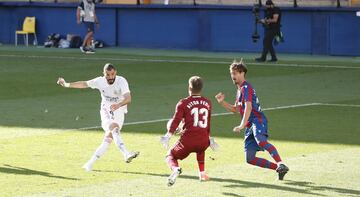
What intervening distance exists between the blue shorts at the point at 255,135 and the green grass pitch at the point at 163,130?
383 mm

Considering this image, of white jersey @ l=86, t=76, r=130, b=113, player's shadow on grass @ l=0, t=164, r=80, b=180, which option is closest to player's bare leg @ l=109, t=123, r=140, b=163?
white jersey @ l=86, t=76, r=130, b=113

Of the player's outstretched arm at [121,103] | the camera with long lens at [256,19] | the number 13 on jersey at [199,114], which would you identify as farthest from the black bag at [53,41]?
the number 13 on jersey at [199,114]

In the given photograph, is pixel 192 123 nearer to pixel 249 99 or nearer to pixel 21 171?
pixel 249 99

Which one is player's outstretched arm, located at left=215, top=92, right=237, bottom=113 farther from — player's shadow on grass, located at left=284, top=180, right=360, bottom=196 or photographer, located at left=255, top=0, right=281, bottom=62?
photographer, located at left=255, top=0, right=281, bottom=62

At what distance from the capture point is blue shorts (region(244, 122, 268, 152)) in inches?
541

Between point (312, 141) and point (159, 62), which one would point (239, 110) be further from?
point (159, 62)

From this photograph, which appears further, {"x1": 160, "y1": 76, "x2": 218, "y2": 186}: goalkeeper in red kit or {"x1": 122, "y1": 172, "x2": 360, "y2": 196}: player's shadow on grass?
{"x1": 160, "y1": 76, "x2": 218, "y2": 186}: goalkeeper in red kit

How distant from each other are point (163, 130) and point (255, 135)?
504cm

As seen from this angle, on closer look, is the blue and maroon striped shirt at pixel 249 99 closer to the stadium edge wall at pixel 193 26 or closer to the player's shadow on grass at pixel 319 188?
the player's shadow on grass at pixel 319 188

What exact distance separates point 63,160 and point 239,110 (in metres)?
2.83

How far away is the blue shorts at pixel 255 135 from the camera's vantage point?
45.1ft

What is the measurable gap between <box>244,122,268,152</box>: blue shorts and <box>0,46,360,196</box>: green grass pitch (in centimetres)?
38

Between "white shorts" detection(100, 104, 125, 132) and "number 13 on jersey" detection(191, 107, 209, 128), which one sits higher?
"number 13 on jersey" detection(191, 107, 209, 128)

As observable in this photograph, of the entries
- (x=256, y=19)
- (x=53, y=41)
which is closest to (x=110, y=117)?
(x=256, y=19)
